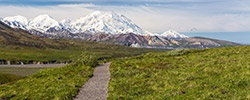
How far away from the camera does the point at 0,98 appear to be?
26.9 meters

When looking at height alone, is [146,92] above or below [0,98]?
above

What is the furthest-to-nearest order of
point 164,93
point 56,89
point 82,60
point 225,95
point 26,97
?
point 82,60 < point 56,89 < point 26,97 < point 164,93 < point 225,95

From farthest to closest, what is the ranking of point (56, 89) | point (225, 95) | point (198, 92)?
point (56, 89) < point (198, 92) < point (225, 95)

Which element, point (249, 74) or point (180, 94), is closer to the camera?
point (180, 94)

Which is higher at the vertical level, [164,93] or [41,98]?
[164,93]

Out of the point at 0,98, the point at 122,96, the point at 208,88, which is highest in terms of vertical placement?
the point at 208,88

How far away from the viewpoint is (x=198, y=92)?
19.8 m

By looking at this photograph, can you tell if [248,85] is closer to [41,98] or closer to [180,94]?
[180,94]

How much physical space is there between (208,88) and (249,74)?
6120 millimetres

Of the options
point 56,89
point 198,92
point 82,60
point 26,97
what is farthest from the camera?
point 82,60

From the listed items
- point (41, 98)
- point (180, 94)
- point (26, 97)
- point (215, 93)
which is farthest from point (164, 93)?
point (26, 97)

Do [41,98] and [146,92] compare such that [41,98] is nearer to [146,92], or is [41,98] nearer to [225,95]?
[146,92]

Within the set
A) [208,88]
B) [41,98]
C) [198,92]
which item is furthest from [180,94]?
[41,98]

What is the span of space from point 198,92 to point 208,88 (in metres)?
1.56
